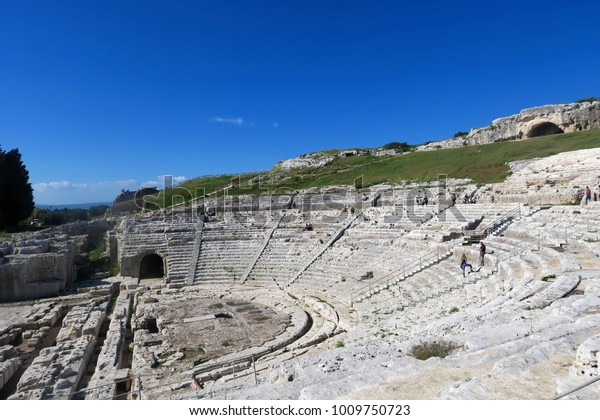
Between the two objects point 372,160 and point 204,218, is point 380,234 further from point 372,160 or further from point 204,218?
point 372,160

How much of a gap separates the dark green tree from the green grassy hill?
39.0 feet

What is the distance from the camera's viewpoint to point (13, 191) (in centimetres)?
3397

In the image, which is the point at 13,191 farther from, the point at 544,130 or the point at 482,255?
Answer: the point at 544,130

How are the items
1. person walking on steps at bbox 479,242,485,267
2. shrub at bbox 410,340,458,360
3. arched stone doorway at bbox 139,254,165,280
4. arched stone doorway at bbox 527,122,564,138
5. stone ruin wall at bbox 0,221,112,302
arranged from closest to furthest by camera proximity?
shrub at bbox 410,340,458,360
person walking on steps at bbox 479,242,485,267
stone ruin wall at bbox 0,221,112,302
arched stone doorway at bbox 139,254,165,280
arched stone doorway at bbox 527,122,564,138

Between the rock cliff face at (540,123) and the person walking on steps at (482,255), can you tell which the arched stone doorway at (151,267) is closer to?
the person walking on steps at (482,255)

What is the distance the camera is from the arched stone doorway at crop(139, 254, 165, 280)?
927 inches

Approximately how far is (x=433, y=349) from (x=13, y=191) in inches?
1525

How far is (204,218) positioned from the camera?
28578mm

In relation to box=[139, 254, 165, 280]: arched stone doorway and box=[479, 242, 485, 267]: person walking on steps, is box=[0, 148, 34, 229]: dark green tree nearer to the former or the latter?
box=[139, 254, 165, 280]: arched stone doorway

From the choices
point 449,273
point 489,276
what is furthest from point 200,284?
point 489,276

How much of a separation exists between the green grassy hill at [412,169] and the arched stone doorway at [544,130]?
199 inches

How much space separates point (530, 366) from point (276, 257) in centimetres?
1810

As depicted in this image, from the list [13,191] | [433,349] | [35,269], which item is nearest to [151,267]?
[35,269]

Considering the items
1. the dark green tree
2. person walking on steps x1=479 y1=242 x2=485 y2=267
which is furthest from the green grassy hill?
person walking on steps x1=479 y1=242 x2=485 y2=267
